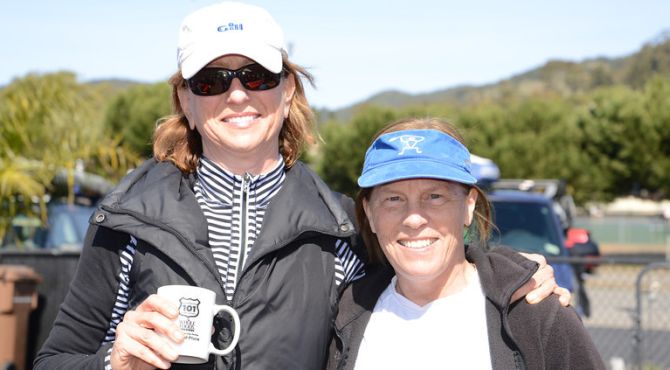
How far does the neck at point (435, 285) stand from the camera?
2393 mm

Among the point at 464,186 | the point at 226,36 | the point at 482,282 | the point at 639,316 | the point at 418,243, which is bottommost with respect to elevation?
the point at 639,316

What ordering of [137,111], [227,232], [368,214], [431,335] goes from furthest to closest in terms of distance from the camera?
[137,111]
[368,214]
[227,232]
[431,335]

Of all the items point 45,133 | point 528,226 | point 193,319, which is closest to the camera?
point 193,319

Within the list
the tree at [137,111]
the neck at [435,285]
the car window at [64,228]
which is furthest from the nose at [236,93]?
the tree at [137,111]

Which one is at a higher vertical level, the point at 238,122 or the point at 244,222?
the point at 238,122

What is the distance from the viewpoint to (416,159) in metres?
2.37

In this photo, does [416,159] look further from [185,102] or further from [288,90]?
[185,102]

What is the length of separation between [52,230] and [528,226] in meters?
4.71

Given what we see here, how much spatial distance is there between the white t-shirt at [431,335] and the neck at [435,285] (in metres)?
0.02

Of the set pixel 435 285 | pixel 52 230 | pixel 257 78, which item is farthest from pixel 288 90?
pixel 52 230

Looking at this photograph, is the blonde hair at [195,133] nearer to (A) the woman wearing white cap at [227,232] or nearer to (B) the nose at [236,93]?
(A) the woman wearing white cap at [227,232]

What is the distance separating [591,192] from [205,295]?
33.5 m

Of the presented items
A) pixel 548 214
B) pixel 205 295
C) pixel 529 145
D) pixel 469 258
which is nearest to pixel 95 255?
pixel 205 295

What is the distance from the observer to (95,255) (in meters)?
2.35
